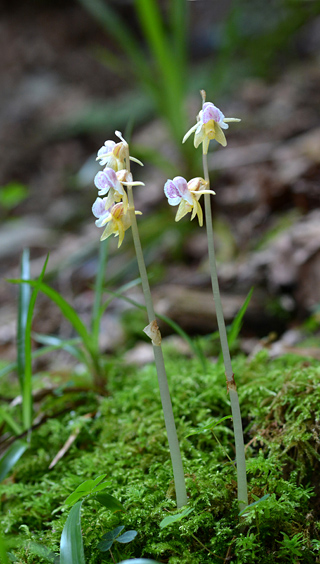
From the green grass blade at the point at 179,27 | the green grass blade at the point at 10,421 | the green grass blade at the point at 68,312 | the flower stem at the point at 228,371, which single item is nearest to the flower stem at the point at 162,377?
the flower stem at the point at 228,371

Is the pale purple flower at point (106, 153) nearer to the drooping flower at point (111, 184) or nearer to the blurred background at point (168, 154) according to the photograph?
the drooping flower at point (111, 184)

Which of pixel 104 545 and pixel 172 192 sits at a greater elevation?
pixel 172 192

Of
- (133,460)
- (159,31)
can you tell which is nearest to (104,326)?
(133,460)

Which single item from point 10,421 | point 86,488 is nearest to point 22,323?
point 10,421

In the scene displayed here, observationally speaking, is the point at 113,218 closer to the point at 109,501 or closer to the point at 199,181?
the point at 199,181

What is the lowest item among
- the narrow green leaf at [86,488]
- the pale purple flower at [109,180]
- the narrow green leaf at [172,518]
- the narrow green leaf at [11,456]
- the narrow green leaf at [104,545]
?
the narrow green leaf at [104,545]

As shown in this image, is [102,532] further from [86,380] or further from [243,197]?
[243,197]
